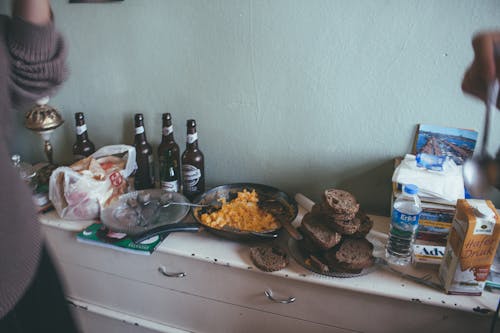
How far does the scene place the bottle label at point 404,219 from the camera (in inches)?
37.2

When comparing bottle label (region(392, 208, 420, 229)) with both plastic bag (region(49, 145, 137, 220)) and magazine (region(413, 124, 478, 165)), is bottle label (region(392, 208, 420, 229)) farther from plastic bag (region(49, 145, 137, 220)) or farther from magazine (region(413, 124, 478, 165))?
plastic bag (region(49, 145, 137, 220))

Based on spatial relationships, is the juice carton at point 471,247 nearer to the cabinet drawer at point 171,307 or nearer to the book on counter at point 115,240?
the cabinet drawer at point 171,307

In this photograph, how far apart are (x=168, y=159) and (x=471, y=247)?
973mm

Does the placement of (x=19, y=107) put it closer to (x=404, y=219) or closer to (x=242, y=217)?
(x=242, y=217)

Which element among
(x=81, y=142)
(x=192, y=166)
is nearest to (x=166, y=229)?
(x=192, y=166)

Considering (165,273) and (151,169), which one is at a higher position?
(151,169)

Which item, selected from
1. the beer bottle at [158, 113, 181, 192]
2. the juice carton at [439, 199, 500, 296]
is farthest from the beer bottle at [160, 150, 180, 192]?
the juice carton at [439, 199, 500, 296]

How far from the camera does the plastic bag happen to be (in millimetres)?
1145

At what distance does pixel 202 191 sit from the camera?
129cm

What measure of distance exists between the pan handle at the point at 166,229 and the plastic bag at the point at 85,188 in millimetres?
200

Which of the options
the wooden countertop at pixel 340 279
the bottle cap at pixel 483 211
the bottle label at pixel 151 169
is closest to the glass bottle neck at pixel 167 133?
the bottle label at pixel 151 169

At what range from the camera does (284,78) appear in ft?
3.85

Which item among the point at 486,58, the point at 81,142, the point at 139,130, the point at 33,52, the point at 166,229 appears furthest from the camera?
the point at 81,142

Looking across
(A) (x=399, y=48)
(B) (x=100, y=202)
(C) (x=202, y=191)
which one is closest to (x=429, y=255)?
(A) (x=399, y=48)
